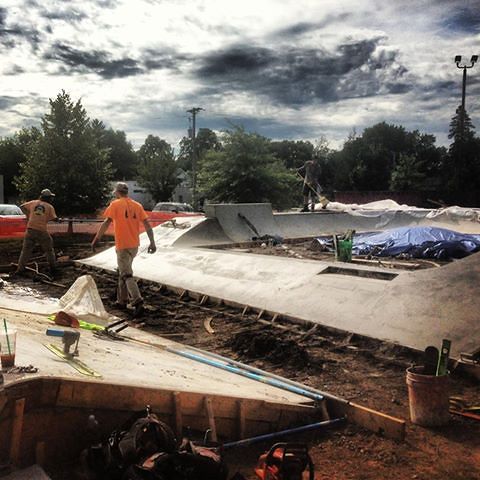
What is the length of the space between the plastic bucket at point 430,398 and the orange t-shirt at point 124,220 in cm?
591

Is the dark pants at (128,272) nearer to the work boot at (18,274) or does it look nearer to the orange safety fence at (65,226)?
the work boot at (18,274)

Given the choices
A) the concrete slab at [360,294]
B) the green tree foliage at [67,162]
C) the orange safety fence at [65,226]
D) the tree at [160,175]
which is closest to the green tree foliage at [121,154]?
the tree at [160,175]

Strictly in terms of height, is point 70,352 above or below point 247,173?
below

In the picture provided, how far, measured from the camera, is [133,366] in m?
4.78

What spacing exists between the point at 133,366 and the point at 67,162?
2488cm

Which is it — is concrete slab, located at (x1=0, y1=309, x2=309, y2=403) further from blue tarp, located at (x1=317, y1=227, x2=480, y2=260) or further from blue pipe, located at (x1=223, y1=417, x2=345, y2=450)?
blue tarp, located at (x1=317, y1=227, x2=480, y2=260)

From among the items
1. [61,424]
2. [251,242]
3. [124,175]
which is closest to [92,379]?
[61,424]

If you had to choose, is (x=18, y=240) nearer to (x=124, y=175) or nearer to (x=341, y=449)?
(x=341, y=449)

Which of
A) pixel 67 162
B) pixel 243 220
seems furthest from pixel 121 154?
pixel 243 220

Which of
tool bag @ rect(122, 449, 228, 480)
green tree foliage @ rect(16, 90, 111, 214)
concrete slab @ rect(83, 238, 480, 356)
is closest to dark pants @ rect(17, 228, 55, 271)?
concrete slab @ rect(83, 238, 480, 356)

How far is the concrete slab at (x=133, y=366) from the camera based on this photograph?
3998 millimetres

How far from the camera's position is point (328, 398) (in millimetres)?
5008

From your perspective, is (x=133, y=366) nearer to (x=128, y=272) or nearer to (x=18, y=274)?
(x=128, y=272)

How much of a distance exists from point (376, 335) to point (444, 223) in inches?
506
